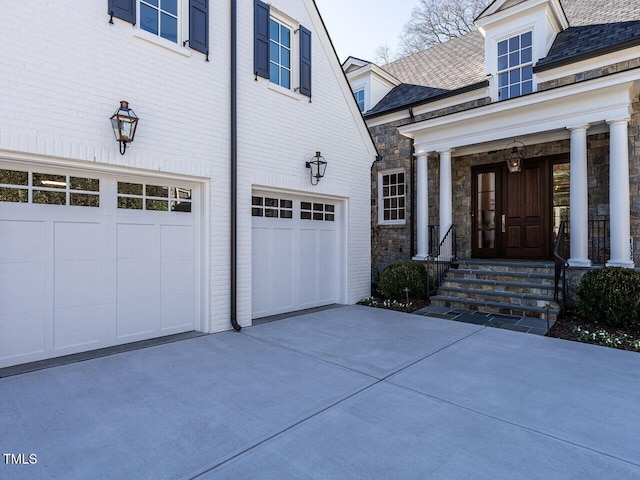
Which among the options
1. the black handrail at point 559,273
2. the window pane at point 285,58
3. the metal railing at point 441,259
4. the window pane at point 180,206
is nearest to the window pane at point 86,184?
the window pane at point 180,206

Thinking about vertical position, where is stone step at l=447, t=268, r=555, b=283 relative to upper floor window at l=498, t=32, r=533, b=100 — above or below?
below

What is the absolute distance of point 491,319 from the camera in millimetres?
5879

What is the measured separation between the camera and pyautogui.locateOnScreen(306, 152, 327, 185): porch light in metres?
6.46

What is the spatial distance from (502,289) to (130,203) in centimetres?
607

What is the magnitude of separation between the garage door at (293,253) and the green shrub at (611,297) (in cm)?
412

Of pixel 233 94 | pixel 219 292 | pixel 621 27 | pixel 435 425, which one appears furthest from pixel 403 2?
pixel 435 425

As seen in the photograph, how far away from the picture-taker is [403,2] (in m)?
14.9

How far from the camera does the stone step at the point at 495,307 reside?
5785 millimetres

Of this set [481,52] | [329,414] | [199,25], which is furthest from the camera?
[481,52]

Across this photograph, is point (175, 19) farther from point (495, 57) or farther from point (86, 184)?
point (495, 57)

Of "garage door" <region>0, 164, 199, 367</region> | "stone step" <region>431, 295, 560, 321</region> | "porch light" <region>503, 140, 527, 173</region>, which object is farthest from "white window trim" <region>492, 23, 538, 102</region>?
"garage door" <region>0, 164, 199, 367</region>

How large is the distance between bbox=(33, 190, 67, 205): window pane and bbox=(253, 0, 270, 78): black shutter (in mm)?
3210

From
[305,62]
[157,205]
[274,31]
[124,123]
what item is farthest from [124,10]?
[305,62]

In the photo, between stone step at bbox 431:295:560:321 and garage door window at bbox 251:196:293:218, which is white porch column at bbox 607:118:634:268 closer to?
stone step at bbox 431:295:560:321
